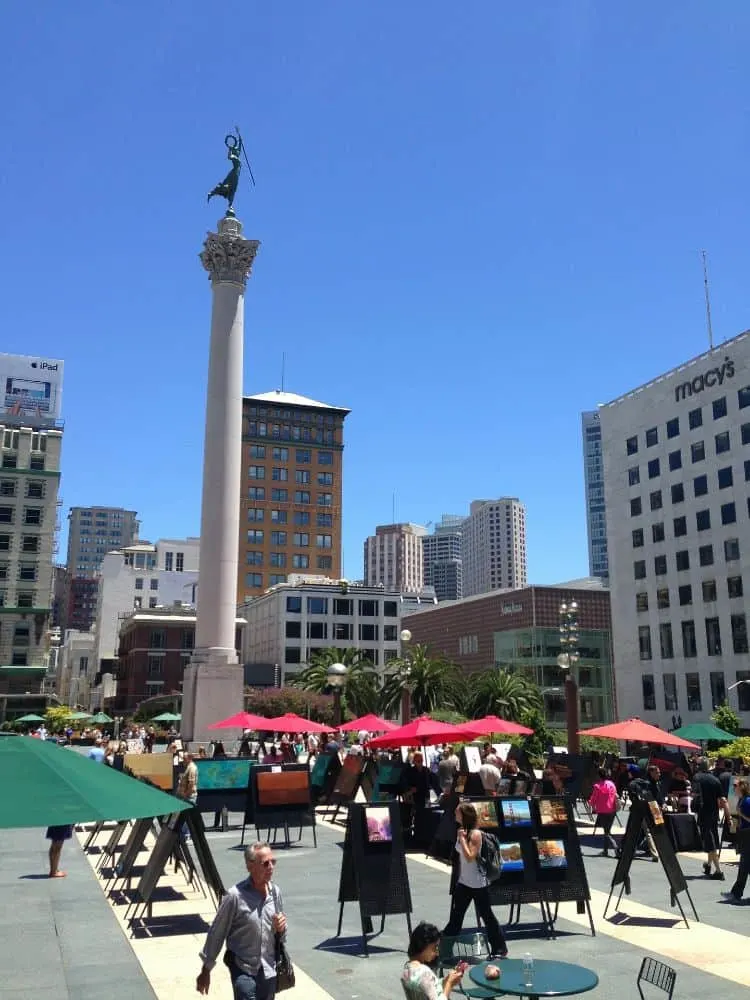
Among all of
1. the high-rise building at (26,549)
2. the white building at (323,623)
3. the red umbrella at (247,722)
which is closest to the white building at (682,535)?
the white building at (323,623)

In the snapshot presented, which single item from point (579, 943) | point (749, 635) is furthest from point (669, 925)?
point (749, 635)

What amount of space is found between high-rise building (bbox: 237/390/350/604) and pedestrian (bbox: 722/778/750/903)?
Answer: 11225cm

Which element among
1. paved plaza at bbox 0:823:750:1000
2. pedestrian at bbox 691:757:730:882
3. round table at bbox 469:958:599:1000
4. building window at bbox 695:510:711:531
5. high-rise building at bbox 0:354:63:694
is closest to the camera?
round table at bbox 469:958:599:1000

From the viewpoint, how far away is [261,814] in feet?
65.2

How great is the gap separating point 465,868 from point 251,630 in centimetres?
10378

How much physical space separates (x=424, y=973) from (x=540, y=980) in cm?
165

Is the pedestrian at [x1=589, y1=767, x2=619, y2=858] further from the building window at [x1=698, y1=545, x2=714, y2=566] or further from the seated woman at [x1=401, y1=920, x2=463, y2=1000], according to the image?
the building window at [x1=698, y1=545, x2=714, y2=566]

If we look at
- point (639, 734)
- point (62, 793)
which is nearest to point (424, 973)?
point (62, 793)

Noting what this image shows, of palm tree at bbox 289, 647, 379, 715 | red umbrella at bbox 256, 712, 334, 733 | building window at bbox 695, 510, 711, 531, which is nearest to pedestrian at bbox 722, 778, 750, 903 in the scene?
red umbrella at bbox 256, 712, 334, 733

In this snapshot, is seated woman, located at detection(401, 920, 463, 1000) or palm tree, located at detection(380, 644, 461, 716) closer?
seated woman, located at detection(401, 920, 463, 1000)

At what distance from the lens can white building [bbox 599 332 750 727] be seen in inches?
2840

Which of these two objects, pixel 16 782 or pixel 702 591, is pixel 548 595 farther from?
pixel 16 782

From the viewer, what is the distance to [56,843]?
16.5 metres

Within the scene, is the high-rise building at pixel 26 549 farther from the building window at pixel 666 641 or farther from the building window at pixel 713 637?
the building window at pixel 713 637
